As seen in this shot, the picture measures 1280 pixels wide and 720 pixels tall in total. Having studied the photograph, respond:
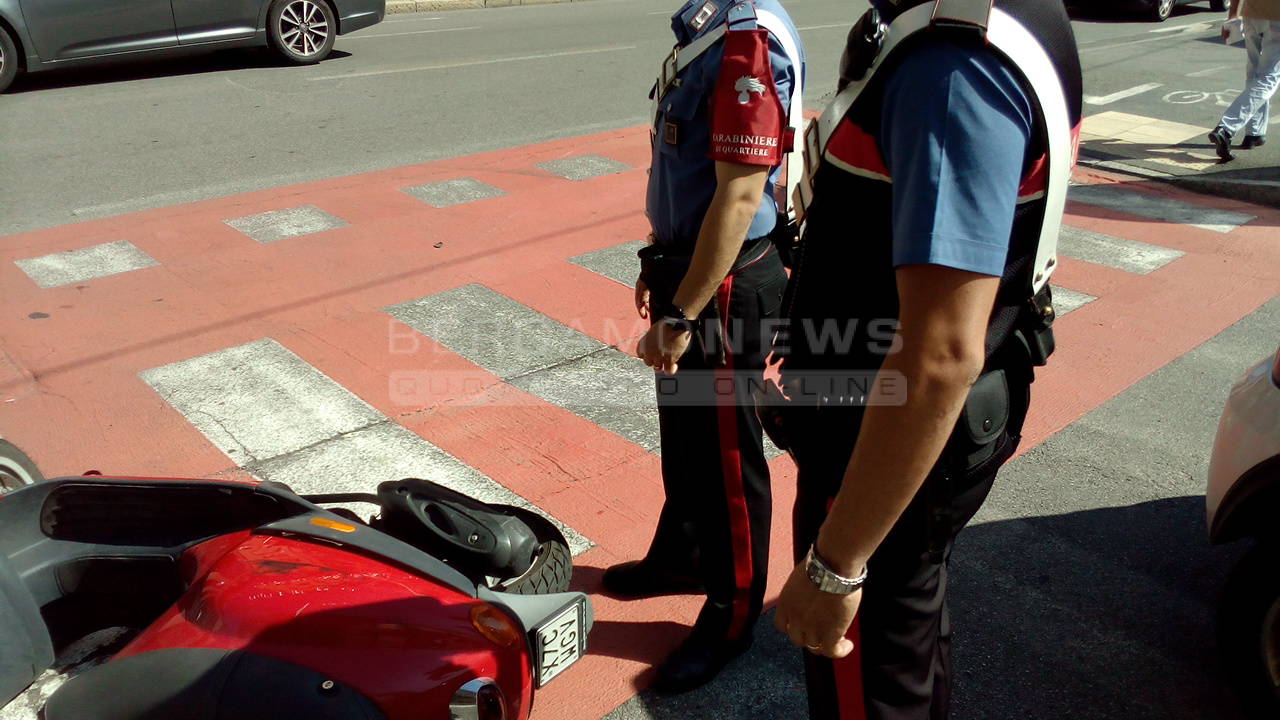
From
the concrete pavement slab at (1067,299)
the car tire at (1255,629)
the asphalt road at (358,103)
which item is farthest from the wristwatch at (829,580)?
the asphalt road at (358,103)

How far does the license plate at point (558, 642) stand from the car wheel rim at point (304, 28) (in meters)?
9.68

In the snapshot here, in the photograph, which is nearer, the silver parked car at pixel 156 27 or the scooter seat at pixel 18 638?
the scooter seat at pixel 18 638

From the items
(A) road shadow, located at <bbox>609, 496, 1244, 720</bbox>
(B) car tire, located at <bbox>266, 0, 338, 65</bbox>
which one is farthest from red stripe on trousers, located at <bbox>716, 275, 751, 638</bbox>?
(B) car tire, located at <bbox>266, 0, 338, 65</bbox>

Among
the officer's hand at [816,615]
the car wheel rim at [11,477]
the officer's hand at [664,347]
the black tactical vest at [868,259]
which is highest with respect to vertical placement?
the black tactical vest at [868,259]

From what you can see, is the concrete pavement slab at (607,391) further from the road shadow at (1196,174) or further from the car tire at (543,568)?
the road shadow at (1196,174)

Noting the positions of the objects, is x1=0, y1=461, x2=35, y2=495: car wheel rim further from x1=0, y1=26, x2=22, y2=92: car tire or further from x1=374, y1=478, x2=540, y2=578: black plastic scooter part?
x1=0, y1=26, x2=22, y2=92: car tire

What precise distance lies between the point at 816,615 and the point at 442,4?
1550 centimetres

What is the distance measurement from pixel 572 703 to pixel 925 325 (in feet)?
5.86

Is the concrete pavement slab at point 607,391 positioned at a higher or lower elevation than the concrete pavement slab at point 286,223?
lower

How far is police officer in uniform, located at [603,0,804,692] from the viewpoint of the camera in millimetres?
2379

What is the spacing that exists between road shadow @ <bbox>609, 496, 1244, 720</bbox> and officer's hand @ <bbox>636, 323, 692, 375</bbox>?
3.05 feet

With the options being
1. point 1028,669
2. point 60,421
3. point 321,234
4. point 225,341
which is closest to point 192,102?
point 321,234

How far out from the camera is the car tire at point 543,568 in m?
2.36

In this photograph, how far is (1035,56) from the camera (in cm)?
138
